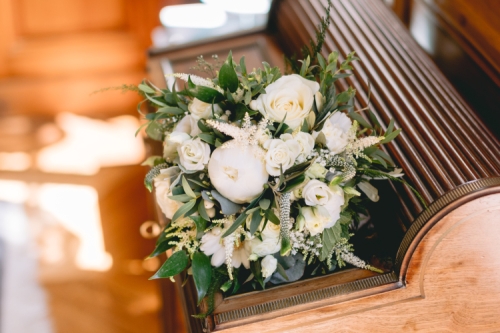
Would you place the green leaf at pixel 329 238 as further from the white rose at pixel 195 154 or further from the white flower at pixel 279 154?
the white rose at pixel 195 154

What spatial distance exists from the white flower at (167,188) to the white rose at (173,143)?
62mm

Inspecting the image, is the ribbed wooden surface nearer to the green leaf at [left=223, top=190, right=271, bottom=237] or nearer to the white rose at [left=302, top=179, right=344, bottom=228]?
the white rose at [left=302, top=179, right=344, bottom=228]

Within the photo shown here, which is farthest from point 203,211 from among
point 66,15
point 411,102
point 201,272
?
point 66,15

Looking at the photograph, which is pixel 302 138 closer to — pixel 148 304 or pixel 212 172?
pixel 212 172

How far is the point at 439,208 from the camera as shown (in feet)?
3.11

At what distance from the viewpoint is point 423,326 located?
1081mm

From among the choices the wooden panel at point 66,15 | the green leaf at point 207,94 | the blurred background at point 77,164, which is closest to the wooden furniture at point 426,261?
the green leaf at point 207,94

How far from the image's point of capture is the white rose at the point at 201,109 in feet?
3.67

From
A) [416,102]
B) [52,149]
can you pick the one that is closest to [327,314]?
[416,102]

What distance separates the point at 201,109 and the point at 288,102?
0.70 feet

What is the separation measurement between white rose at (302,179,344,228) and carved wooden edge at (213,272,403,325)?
0.15 meters

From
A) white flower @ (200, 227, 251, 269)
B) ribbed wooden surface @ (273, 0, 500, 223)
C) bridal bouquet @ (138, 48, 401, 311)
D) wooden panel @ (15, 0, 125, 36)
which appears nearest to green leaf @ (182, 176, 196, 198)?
bridal bouquet @ (138, 48, 401, 311)

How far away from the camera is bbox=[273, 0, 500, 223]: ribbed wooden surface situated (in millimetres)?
1103

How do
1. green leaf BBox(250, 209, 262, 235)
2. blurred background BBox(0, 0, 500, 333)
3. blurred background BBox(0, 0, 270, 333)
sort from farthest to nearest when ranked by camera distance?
blurred background BBox(0, 0, 270, 333) → blurred background BBox(0, 0, 500, 333) → green leaf BBox(250, 209, 262, 235)
